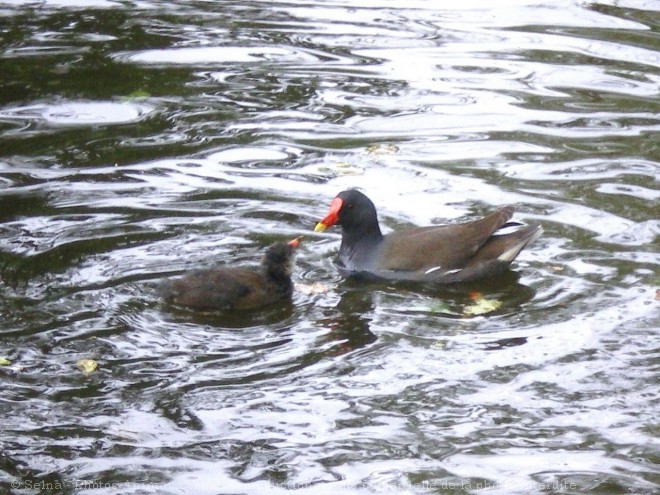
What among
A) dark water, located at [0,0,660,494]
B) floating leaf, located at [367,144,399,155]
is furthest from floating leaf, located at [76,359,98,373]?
floating leaf, located at [367,144,399,155]

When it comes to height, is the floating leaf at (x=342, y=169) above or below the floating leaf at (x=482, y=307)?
above

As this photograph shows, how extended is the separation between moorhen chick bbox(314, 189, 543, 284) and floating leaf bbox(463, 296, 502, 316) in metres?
0.33

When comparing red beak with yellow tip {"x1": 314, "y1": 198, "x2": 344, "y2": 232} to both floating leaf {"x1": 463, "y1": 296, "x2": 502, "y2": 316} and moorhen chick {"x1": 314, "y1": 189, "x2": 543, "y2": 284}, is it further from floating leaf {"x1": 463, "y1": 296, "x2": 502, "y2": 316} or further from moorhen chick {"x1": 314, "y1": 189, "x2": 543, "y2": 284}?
floating leaf {"x1": 463, "y1": 296, "x2": 502, "y2": 316}

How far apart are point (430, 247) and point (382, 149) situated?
2.37 m

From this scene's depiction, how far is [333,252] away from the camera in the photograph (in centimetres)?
928

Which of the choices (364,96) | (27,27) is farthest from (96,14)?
(364,96)

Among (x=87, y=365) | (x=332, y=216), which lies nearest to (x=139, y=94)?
(x=332, y=216)

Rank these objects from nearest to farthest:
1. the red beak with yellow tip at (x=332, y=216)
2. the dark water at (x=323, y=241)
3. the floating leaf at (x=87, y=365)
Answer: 1. the dark water at (x=323, y=241)
2. the floating leaf at (x=87, y=365)
3. the red beak with yellow tip at (x=332, y=216)

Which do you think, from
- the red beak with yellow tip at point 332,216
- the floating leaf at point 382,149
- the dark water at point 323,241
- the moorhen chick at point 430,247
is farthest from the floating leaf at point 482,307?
A: the floating leaf at point 382,149

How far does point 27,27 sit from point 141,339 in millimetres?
8122

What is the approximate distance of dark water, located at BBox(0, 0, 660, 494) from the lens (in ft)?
21.1

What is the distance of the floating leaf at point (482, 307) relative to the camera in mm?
8242

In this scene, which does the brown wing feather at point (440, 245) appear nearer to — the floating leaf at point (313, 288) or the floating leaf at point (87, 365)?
the floating leaf at point (313, 288)

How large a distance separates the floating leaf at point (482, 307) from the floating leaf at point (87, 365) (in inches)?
96.5
